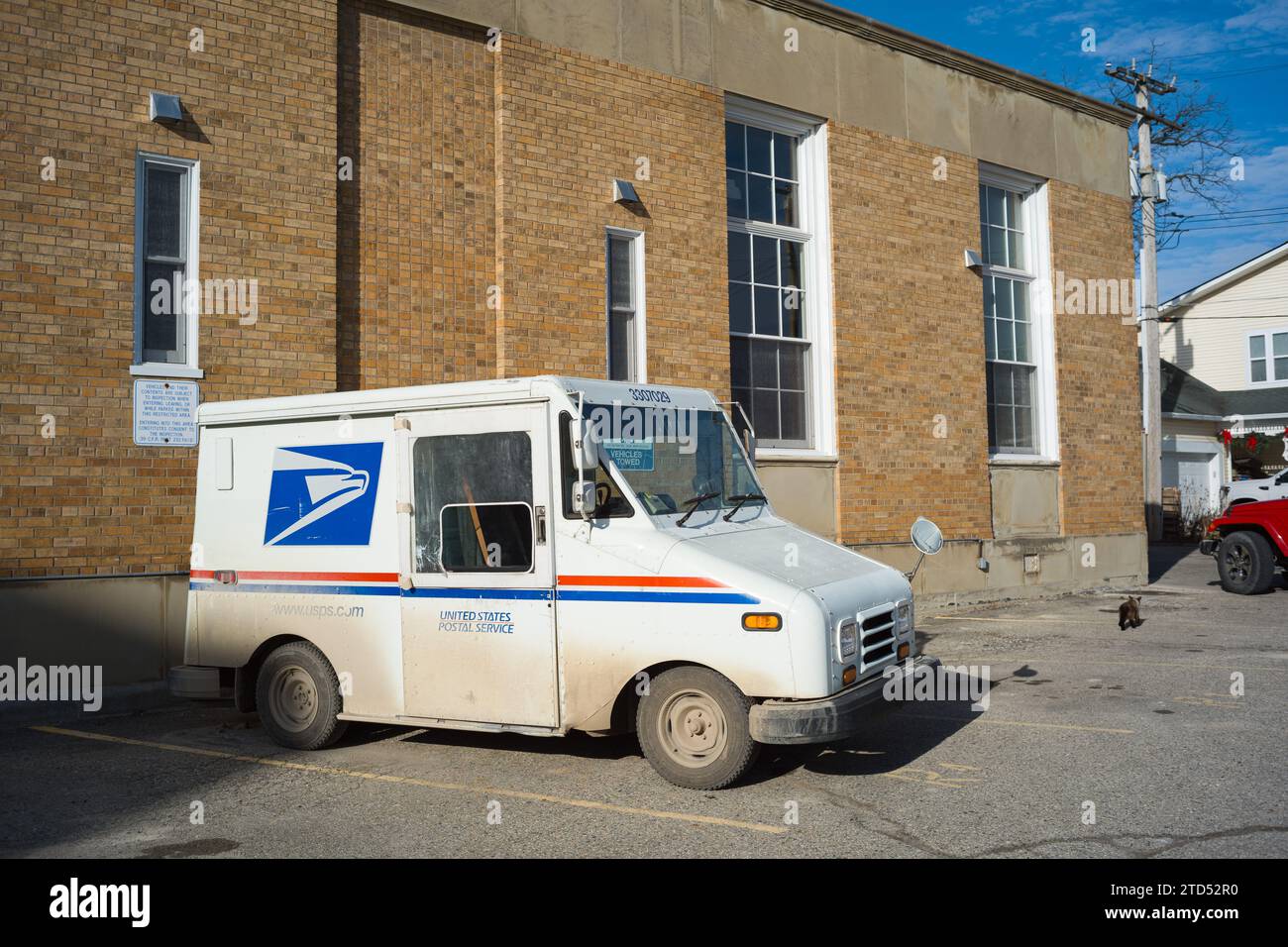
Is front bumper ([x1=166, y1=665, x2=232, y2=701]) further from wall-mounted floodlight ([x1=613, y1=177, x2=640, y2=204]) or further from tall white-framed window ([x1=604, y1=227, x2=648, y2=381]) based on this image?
wall-mounted floodlight ([x1=613, y1=177, x2=640, y2=204])

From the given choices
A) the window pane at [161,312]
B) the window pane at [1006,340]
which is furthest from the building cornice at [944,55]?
the window pane at [161,312]

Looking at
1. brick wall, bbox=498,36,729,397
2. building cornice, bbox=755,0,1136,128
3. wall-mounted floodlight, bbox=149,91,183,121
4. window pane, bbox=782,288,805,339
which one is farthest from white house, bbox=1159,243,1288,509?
wall-mounted floodlight, bbox=149,91,183,121

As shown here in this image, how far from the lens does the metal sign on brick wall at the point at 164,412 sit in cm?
922

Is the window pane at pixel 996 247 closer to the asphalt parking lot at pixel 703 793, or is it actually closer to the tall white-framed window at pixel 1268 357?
the asphalt parking lot at pixel 703 793

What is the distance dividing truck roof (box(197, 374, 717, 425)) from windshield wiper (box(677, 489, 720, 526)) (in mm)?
646

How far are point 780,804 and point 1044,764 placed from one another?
1.83m

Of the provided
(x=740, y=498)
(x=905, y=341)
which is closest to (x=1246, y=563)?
(x=905, y=341)

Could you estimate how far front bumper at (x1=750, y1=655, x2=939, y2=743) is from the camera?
18.8 ft

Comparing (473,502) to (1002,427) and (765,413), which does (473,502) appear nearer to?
(765,413)

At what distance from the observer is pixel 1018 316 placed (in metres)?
16.9

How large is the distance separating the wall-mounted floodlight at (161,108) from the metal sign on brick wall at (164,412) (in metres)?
2.25

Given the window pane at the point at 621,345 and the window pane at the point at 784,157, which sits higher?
the window pane at the point at 784,157
